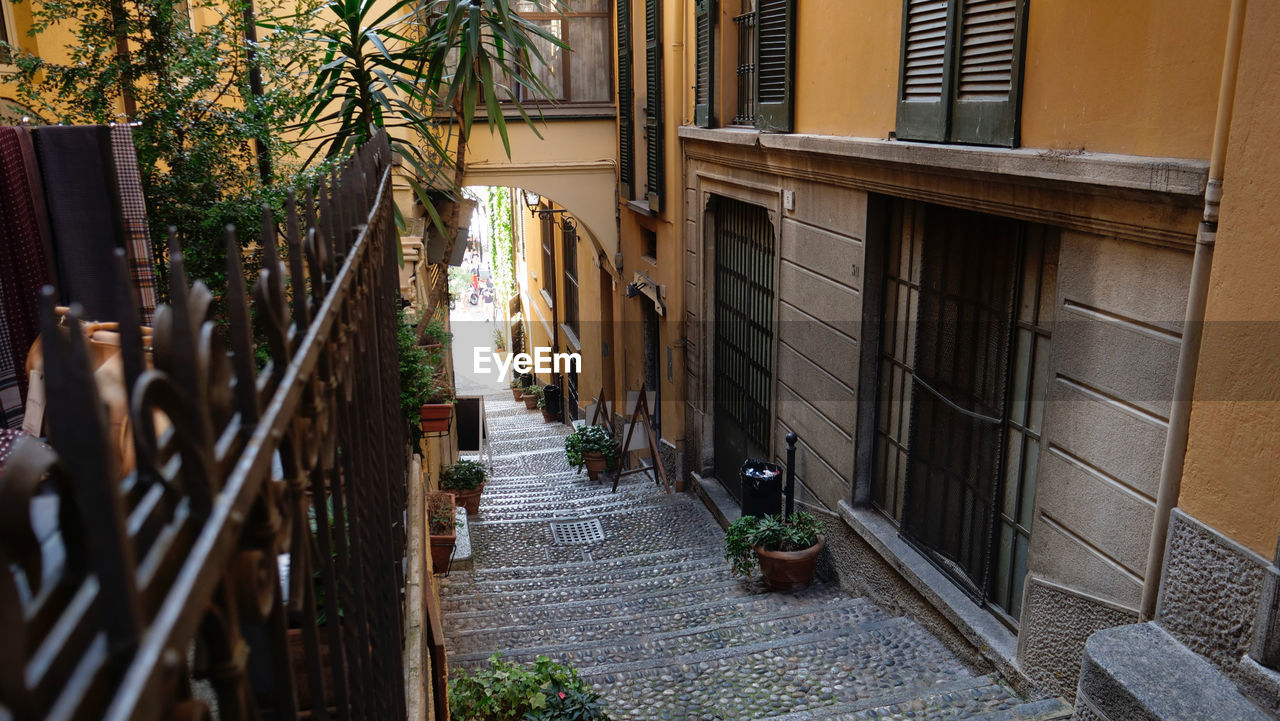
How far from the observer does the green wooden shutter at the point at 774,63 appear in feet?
26.3

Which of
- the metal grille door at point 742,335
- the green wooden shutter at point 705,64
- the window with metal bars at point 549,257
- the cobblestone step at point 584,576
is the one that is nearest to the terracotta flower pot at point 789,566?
the cobblestone step at point 584,576

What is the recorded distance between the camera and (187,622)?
2.61ft

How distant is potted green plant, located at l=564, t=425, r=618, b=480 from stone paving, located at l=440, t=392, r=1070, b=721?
112 inches

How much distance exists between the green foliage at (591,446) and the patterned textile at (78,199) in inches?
391

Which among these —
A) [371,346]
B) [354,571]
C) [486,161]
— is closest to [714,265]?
[486,161]

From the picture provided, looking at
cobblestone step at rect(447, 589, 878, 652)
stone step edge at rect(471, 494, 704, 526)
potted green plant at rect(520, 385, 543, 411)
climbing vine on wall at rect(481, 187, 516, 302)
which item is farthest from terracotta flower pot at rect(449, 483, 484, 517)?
climbing vine on wall at rect(481, 187, 516, 302)

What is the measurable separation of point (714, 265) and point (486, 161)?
14.6ft

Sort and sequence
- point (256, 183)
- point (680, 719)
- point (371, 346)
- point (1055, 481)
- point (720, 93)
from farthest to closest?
point (720, 93) → point (256, 183) → point (680, 719) → point (1055, 481) → point (371, 346)

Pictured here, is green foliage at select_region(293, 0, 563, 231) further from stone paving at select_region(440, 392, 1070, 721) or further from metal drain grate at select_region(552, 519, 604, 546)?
metal drain grate at select_region(552, 519, 604, 546)

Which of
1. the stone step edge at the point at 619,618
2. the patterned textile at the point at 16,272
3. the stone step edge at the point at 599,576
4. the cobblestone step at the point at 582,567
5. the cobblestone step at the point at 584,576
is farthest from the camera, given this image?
the cobblestone step at the point at 582,567

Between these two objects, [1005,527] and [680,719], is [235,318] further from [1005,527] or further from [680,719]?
[1005,527]

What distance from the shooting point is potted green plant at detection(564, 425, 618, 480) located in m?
13.8

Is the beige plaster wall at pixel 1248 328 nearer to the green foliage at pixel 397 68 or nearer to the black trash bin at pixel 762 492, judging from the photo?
the black trash bin at pixel 762 492

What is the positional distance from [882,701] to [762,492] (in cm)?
338
